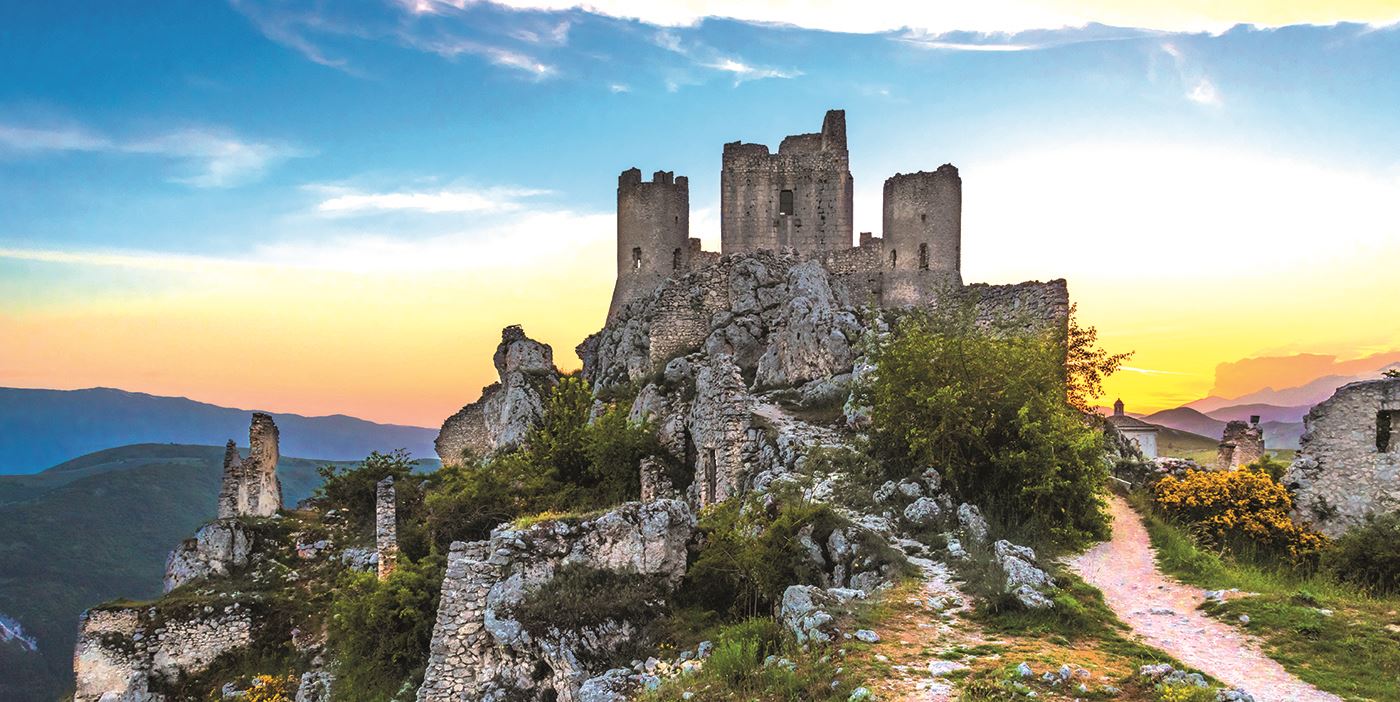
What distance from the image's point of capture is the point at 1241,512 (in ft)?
48.8

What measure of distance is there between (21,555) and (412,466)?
35929 mm

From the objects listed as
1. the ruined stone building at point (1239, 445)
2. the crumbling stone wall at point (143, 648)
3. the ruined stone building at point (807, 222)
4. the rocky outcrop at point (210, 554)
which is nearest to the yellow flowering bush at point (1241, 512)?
the ruined stone building at point (1239, 445)

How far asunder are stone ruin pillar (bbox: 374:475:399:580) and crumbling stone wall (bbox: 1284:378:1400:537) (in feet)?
64.3

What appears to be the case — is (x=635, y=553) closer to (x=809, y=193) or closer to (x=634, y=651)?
(x=634, y=651)

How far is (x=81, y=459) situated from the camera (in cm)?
6994

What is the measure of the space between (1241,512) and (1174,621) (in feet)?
18.7

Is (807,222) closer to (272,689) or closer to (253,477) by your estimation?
(253,477)

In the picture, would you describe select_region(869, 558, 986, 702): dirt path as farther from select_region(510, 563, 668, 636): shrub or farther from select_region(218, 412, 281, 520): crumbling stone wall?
select_region(218, 412, 281, 520): crumbling stone wall

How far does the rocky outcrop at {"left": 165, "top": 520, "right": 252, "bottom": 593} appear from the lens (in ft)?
78.8

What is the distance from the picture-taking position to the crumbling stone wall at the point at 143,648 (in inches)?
827

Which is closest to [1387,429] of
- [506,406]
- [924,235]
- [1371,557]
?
[1371,557]

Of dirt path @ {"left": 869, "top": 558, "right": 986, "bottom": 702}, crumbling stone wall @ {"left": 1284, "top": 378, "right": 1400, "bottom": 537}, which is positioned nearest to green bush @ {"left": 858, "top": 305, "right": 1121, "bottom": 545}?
dirt path @ {"left": 869, "top": 558, "right": 986, "bottom": 702}

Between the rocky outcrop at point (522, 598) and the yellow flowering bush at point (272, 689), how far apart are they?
10.3 metres

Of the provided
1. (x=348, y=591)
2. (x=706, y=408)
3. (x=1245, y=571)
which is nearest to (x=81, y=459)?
(x=348, y=591)
